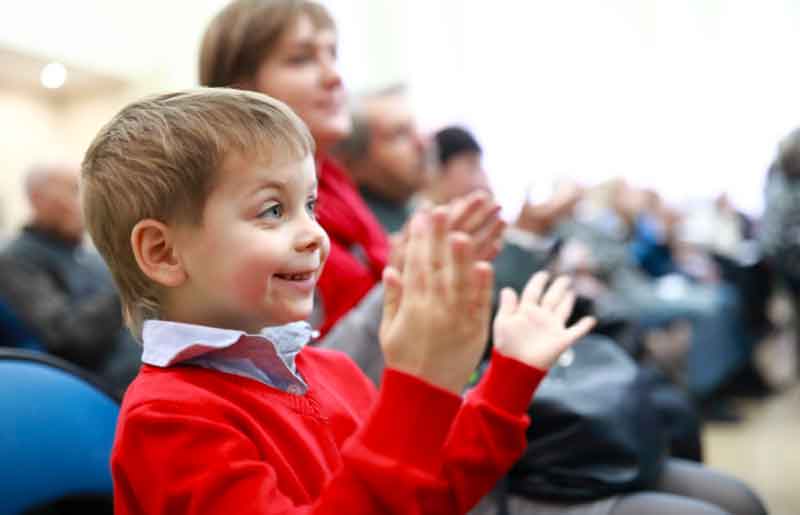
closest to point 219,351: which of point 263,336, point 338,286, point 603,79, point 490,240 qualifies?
point 263,336

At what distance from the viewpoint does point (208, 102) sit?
0.75m

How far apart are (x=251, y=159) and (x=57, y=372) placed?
21.6 inches

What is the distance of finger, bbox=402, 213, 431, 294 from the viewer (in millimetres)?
589

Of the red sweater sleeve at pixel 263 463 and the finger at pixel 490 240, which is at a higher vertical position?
the finger at pixel 490 240

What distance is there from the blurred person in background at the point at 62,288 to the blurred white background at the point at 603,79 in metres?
4.87

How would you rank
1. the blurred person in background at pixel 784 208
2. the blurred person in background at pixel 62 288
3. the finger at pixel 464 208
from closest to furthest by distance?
the finger at pixel 464 208, the blurred person in background at pixel 62 288, the blurred person in background at pixel 784 208

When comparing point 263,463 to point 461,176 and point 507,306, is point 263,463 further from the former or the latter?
point 461,176

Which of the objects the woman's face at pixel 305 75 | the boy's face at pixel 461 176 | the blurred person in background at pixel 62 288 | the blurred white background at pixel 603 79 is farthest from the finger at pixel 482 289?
the blurred white background at pixel 603 79

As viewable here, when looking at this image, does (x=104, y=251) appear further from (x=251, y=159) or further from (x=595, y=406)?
(x=595, y=406)

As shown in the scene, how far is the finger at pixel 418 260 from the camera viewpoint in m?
0.59

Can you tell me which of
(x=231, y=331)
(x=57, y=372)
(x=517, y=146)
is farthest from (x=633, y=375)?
(x=517, y=146)

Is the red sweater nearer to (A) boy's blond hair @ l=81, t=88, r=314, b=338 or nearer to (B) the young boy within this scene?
(B) the young boy

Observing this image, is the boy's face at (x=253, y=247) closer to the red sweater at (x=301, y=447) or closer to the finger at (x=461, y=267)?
the red sweater at (x=301, y=447)

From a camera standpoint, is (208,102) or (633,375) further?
(633,375)
